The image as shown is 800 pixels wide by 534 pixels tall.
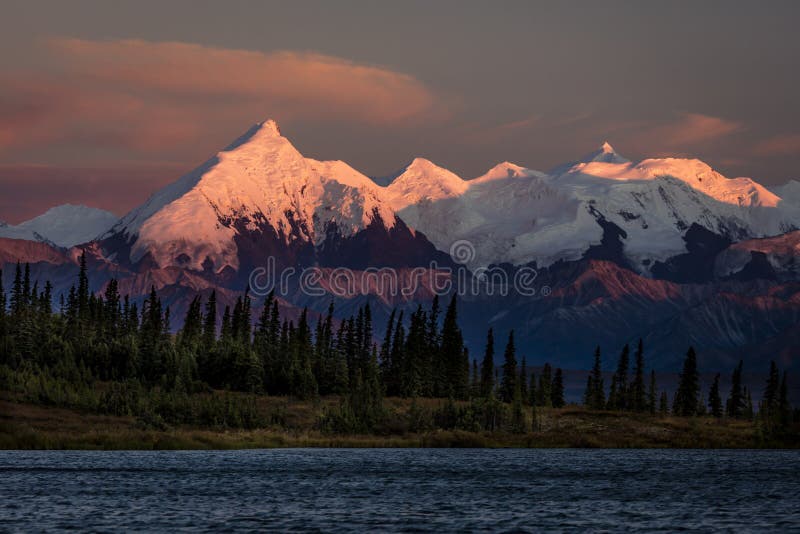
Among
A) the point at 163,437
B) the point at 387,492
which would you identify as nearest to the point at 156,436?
the point at 163,437

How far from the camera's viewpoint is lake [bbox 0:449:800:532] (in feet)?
276

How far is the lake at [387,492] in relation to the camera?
84188 mm

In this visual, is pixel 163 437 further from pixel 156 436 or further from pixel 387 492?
pixel 387 492

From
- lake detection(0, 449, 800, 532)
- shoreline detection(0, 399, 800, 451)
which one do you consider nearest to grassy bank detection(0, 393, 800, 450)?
shoreline detection(0, 399, 800, 451)

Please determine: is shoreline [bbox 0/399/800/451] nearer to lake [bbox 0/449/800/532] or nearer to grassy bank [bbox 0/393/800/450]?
grassy bank [bbox 0/393/800/450]

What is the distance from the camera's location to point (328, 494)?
347 feet

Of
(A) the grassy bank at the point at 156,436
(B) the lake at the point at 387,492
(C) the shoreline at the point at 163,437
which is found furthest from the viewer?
(A) the grassy bank at the point at 156,436

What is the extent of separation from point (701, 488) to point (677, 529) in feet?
120

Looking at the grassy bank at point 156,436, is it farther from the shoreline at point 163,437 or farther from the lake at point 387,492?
the lake at point 387,492

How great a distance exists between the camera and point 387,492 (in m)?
108

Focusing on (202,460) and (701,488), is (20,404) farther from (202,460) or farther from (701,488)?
(701,488)

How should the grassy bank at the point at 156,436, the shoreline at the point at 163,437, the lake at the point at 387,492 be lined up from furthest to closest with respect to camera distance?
the grassy bank at the point at 156,436, the shoreline at the point at 163,437, the lake at the point at 387,492

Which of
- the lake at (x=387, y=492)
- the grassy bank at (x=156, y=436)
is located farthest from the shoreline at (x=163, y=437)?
the lake at (x=387, y=492)

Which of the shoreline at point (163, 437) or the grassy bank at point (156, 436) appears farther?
the grassy bank at point (156, 436)
